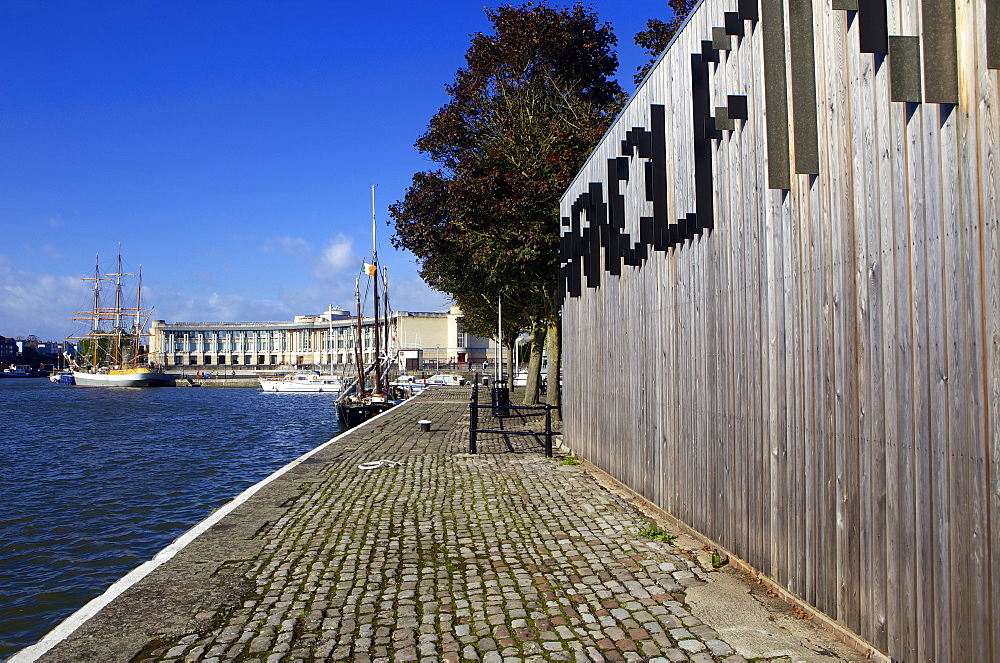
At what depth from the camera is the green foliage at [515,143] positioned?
16906 millimetres

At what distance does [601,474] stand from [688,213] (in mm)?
4829

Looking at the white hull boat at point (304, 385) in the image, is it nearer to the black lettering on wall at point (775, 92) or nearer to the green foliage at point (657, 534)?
the green foliage at point (657, 534)

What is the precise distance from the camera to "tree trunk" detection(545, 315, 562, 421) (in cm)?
1927

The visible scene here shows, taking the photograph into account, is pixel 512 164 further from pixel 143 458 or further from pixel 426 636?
pixel 426 636

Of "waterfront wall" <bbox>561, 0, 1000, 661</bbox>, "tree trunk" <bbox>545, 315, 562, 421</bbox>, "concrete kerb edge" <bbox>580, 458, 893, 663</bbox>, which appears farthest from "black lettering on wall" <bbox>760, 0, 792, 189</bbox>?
"tree trunk" <bbox>545, 315, 562, 421</bbox>

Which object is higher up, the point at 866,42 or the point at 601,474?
the point at 866,42

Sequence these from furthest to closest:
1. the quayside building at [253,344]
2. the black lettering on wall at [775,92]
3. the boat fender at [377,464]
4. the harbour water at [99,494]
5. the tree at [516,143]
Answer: the quayside building at [253,344], the tree at [516,143], the boat fender at [377,464], the harbour water at [99,494], the black lettering on wall at [775,92]

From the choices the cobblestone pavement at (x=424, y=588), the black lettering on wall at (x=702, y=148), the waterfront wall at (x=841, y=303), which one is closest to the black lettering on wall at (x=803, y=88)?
the waterfront wall at (x=841, y=303)

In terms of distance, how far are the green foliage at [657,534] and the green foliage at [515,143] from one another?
1045 cm

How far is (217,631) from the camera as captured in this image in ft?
15.1

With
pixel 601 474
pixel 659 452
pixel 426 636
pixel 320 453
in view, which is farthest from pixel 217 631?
pixel 320 453

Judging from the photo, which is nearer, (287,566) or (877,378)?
(877,378)

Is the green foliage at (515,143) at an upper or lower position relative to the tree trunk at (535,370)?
upper

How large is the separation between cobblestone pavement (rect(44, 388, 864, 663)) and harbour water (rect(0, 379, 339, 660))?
6.98 feet
